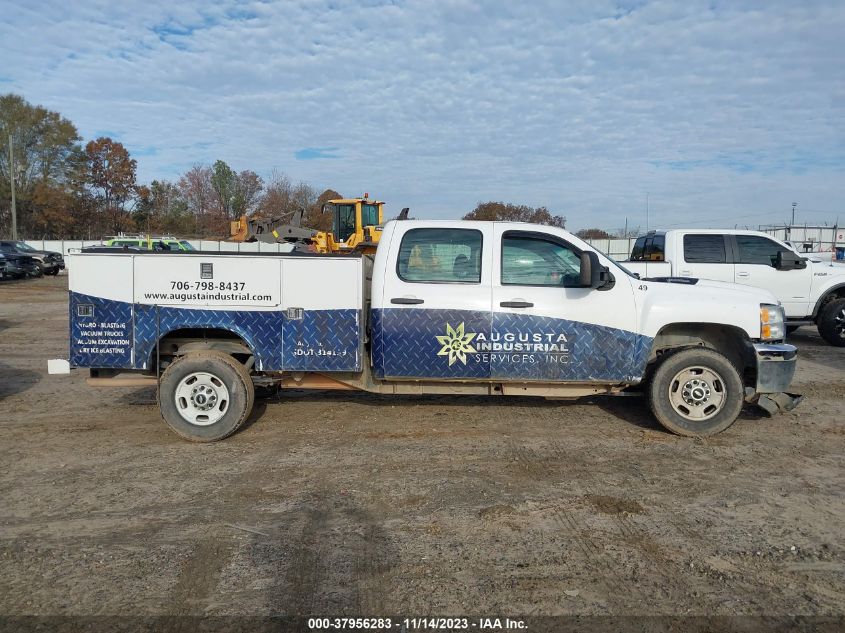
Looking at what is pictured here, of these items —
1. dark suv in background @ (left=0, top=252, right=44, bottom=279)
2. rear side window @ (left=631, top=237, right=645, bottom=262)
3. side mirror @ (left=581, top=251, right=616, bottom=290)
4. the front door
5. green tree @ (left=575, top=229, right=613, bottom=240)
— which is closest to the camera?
side mirror @ (left=581, top=251, right=616, bottom=290)

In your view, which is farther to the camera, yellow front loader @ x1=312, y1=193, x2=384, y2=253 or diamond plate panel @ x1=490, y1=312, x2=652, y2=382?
yellow front loader @ x1=312, y1=193, x2=384, y2=253

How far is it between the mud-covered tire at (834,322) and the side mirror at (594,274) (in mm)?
7602

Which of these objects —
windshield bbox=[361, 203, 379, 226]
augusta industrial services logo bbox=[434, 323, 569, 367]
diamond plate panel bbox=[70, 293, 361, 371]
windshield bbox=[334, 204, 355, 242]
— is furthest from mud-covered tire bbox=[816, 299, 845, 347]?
windshield bbox=[334, 204, 355, 242]

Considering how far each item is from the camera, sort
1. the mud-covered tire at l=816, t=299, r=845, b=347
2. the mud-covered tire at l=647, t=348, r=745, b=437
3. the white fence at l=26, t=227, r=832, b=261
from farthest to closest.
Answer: the white fence at l=26, t=227, r=832, b=261 → the mud-covered tire at l=816, t=299, r=845, b=347 → the mud-covered tire at l=647, t=348, r=745, b=437

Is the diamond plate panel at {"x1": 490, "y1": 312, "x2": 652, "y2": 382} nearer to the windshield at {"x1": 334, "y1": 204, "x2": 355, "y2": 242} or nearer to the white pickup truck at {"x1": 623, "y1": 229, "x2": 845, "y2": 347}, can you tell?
the white pickup truck at {"x1": 623, "y1": 229, "x2": 845, "y2": 347}

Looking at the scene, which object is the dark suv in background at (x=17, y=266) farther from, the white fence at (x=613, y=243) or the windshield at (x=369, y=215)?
the windshield at (x=369, y=215)

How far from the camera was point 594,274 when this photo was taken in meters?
5.70

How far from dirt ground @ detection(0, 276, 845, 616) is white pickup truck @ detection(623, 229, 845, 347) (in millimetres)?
4336

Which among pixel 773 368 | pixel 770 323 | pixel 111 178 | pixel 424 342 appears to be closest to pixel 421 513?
pixel 424 342

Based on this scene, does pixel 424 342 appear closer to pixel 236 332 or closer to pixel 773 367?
pixel 236 332

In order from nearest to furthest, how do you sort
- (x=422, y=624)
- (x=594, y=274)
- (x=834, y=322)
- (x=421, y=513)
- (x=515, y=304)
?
(x=422, y=624), (x=421, y=513), (x=594, y=274), (x=515, y=304), (x=834, y=322)

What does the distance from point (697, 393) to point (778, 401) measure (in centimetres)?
89

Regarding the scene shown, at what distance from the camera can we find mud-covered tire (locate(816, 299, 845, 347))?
1123 cm

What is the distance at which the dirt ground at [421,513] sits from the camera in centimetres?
337
